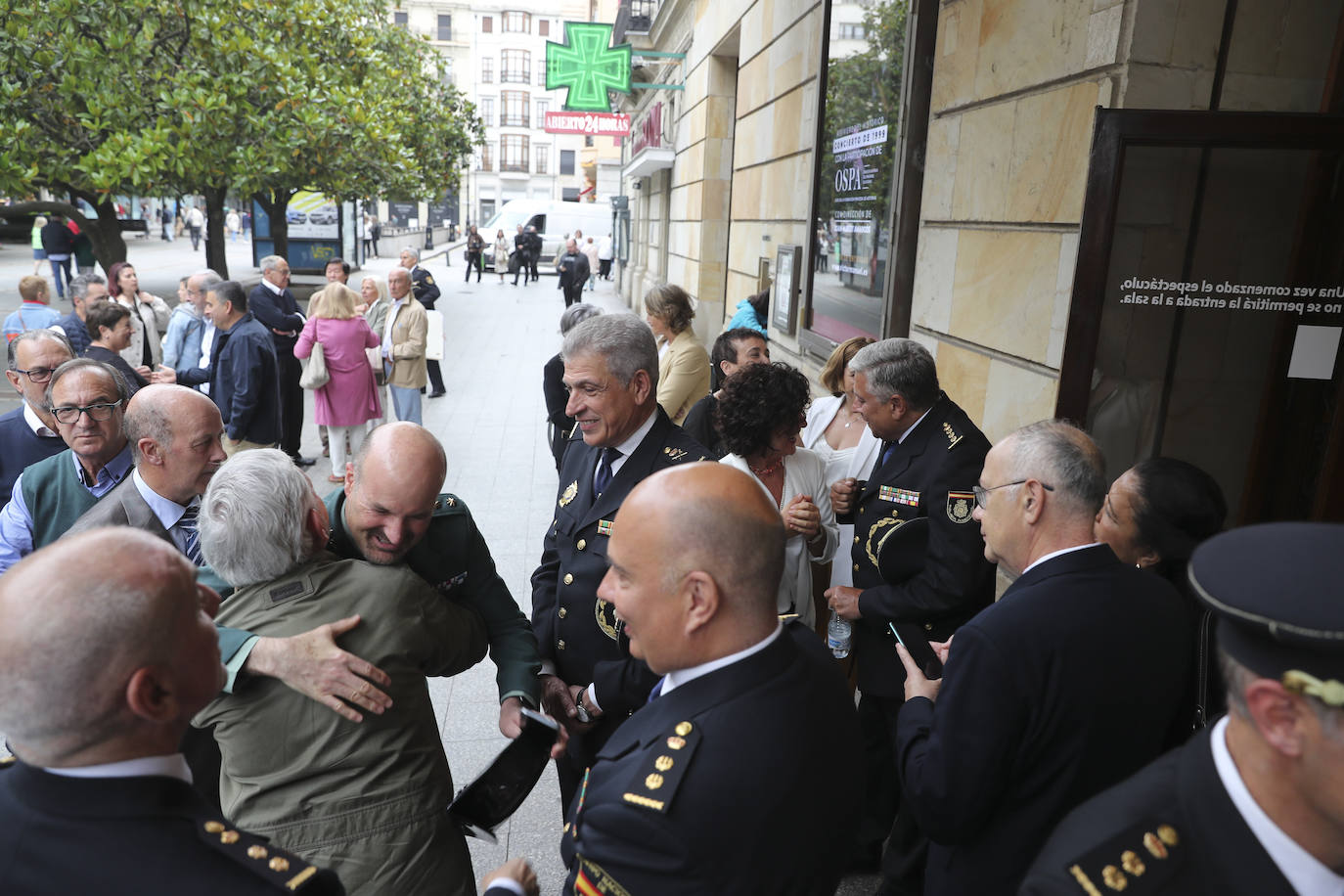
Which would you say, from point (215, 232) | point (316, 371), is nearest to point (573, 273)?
point (215, 232)

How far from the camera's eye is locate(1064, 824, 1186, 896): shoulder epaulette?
1.25 meters

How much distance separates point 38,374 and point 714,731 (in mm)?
3967

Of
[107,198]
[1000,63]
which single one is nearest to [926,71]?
[1000,63]

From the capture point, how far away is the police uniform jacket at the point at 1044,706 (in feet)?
6.42

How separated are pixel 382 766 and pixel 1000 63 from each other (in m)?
4.28

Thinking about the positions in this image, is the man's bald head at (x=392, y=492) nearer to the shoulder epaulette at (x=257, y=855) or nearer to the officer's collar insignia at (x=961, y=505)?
the shoulder epaulette at (x=257, y=855)

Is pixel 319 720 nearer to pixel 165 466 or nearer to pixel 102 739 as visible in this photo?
pixel 102 739

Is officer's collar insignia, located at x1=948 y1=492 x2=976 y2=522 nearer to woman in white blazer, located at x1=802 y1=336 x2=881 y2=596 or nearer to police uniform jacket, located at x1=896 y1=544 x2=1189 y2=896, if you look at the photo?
woman in white blazer, located at x1=802 y1=336 x2=881 y2=596

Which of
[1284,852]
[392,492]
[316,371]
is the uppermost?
[392,492]

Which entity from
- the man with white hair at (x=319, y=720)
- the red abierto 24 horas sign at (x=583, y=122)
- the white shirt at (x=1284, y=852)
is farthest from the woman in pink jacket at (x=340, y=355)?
the red abierto 24 horas sign at (x=583, y=122)

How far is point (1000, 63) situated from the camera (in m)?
4.47

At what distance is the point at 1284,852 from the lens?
118 centimetres

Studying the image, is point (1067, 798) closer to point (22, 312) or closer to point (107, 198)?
point (22, 312)

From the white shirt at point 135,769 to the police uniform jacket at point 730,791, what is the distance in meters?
0.67
